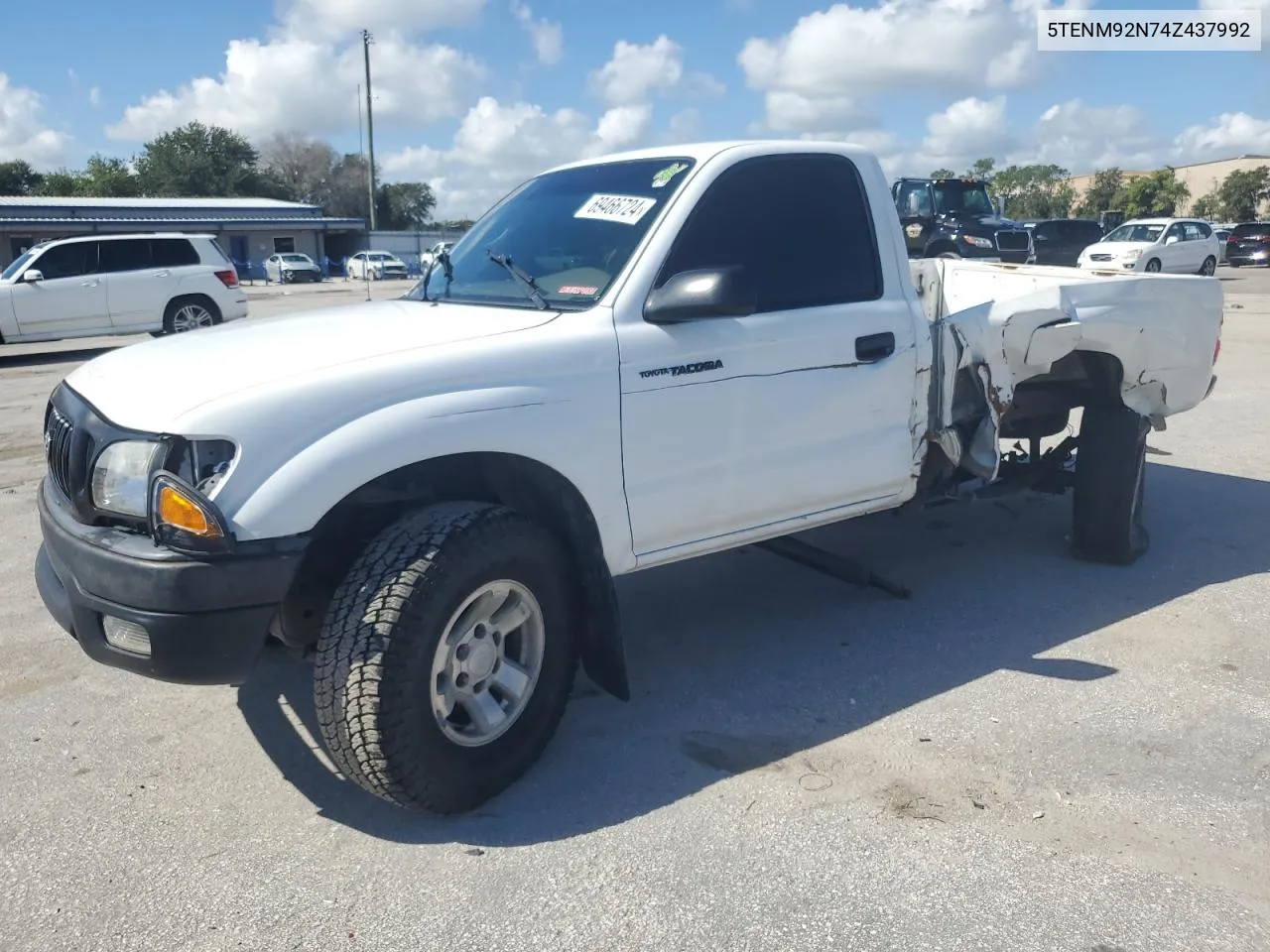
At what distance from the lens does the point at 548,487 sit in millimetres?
3383

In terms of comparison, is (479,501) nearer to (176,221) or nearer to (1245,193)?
(176,221)

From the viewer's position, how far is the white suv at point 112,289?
16.0m

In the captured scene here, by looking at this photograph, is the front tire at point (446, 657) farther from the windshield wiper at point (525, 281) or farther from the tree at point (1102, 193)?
the tree at point (1102, 193)

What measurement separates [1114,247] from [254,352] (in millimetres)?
26315

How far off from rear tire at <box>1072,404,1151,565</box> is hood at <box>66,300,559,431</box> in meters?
3.20

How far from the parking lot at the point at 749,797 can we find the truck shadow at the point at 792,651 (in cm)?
2

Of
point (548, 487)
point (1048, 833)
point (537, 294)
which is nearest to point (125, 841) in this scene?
point (548, 487)

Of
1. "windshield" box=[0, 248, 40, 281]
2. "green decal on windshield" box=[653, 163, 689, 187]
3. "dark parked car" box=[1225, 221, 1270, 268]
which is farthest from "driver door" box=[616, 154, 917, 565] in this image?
"dark parked car" box=[1225, 221, 1270, 268]

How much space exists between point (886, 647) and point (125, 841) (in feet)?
9.56

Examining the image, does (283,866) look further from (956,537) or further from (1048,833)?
(956,537)

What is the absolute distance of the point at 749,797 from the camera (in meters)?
3.27

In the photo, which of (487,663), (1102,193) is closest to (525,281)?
(487,663)

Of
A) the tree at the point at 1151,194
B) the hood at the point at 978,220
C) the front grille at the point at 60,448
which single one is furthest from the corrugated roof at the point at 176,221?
the tree at the point at 1151,194

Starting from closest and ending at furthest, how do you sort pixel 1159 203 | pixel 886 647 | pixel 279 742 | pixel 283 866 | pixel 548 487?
pixel 283 866, pixel 548 487, pixel 279 742, pixel 886 647, pixel 1159 203
